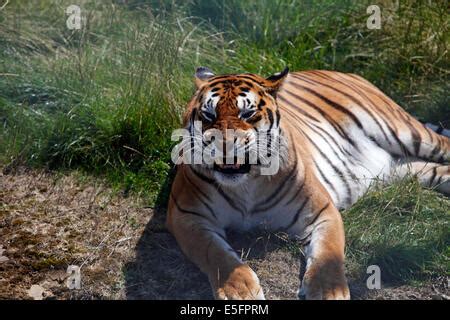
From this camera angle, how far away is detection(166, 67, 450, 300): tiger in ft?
14.2

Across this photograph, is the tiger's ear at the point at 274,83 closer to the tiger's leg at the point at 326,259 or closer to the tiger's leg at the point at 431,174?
the tiger's leg at the point at 326,259

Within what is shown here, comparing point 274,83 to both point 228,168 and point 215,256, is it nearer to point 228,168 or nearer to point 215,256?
point 228,168

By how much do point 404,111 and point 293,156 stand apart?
1.50 metres

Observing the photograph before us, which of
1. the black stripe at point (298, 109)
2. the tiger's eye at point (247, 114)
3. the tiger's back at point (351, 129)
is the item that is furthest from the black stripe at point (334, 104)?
the tiger's eye at point (247, 114)

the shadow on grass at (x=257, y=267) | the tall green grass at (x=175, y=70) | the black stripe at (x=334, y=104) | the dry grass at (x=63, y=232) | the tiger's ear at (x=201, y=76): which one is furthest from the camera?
the black stripe at (x=334, y=104)

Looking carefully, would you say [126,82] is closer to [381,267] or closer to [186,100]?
[186,100]

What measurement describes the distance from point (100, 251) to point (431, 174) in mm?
2165

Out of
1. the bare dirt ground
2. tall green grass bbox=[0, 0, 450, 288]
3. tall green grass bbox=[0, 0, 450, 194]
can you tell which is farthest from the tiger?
tall green grass bbox=[0, 0, 450, 194]

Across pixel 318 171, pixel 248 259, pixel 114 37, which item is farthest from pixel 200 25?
pixel 248 259

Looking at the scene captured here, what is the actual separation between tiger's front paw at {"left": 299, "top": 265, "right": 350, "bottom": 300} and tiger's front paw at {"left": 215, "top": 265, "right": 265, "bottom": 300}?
0.23 meters

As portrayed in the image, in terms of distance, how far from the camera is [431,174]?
18.3 feet

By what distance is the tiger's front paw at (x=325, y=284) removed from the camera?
13.7 ft

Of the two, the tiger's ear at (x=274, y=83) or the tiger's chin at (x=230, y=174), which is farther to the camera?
the tiger's ear at (x=274, y=83)

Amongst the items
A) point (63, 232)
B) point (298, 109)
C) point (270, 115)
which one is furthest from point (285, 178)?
point (63, 232)
